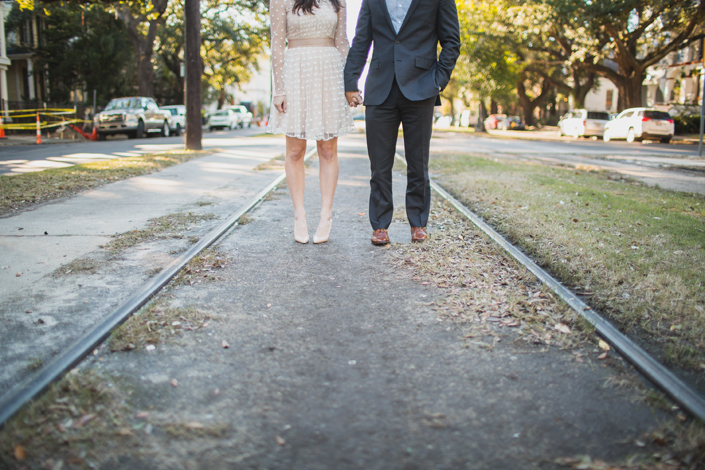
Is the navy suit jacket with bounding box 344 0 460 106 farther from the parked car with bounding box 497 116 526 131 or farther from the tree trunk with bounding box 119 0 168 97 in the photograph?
the parked car with bounding box 497 116 526 131

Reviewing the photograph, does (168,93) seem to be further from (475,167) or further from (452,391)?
(452,391)

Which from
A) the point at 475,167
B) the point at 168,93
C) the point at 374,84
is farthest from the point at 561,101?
the point at 374,84

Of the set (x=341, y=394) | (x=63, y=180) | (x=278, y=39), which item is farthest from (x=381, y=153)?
(x=63, y=180)

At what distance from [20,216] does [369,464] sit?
4.77 m

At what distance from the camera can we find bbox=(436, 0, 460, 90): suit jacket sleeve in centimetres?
399

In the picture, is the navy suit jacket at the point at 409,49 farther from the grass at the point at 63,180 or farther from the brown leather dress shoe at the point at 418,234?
the grass at the point at 63,180

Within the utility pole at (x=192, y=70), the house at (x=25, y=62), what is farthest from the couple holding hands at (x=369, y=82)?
the house at (x=25, y=62)

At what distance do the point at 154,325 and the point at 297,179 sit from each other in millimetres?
2107

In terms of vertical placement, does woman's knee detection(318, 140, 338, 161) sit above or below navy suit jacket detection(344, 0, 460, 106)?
below

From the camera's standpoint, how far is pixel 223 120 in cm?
3625

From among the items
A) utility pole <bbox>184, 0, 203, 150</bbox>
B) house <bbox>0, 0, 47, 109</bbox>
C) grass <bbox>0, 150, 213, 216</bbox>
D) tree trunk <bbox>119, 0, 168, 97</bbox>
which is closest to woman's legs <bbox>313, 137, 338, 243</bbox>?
grass <bbox>0, 150, 213, 216</bbox>

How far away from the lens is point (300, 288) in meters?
3.16

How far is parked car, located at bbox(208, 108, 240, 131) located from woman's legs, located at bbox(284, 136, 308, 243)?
32895mm

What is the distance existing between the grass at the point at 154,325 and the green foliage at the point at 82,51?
100ft
